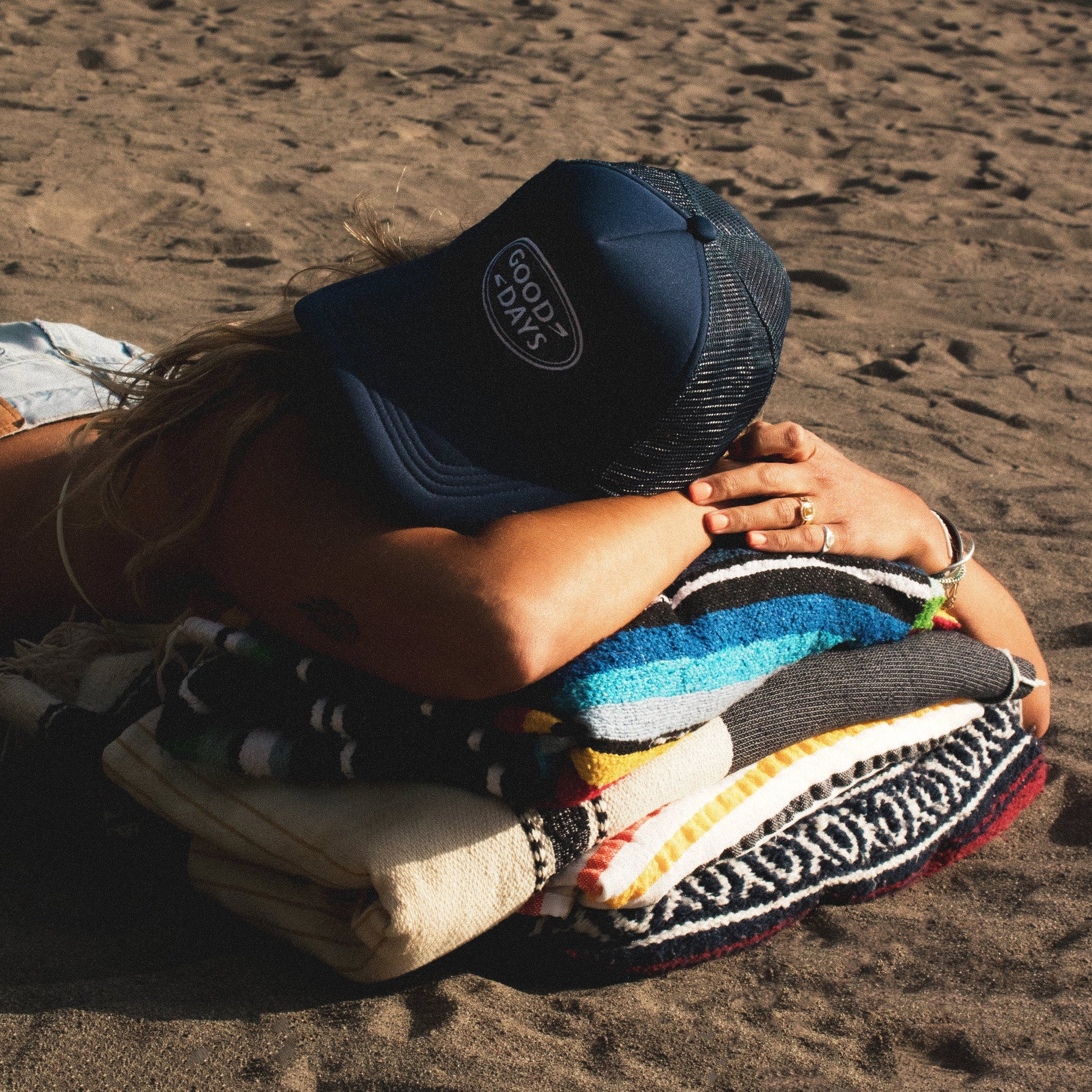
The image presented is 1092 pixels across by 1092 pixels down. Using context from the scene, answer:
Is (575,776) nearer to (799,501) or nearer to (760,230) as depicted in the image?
(799,501)

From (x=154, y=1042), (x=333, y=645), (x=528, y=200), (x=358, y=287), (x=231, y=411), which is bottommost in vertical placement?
(x=154, y=1042)

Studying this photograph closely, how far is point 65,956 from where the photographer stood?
1542 millimetres

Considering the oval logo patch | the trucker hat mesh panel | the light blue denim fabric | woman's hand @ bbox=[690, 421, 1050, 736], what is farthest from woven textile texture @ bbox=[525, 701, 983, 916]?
the light blue denim fabric

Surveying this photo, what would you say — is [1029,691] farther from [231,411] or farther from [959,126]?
[959,126]

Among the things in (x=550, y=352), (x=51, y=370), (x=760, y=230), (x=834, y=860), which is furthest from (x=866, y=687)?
(x=760, y=230)

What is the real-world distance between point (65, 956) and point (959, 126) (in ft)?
20.5

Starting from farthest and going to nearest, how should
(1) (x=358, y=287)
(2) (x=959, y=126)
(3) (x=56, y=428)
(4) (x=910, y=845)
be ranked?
(2) (x=959, y=126) < (3) (x=56, y=428) < (4) (x=910, y=845) < (1) (x=358, y=287)

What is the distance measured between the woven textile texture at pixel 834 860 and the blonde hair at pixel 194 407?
74 centimetres

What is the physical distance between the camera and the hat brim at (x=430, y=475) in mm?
1437

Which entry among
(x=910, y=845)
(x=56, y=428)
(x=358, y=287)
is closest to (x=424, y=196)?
(x=56, y=428)

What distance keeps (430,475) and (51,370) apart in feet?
3.72

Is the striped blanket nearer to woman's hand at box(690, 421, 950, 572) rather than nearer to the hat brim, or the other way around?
woman's hand at box(690, 421, 950, 572)

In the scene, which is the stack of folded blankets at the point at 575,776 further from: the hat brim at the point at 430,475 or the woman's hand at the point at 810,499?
the hat brim at the point at 430,475

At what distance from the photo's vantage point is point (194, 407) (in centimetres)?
166
